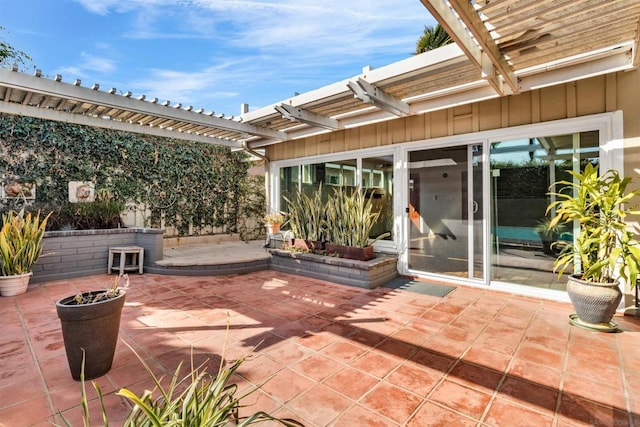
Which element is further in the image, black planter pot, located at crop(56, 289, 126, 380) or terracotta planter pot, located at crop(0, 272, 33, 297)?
terracotta planter pot, located at crop(0, 272, 33, 297)

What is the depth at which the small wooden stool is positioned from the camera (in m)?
5.16

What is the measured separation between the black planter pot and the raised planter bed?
3127 millimetres

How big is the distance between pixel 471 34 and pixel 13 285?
242 inches

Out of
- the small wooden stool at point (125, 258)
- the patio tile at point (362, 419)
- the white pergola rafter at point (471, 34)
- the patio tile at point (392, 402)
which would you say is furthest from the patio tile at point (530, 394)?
the small wooden stool at point (125, 258)

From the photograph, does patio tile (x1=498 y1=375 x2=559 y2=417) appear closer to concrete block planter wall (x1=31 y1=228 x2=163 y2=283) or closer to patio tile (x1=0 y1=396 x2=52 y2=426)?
patio tile (x1=0 y1=396 x2=52 y2=426)

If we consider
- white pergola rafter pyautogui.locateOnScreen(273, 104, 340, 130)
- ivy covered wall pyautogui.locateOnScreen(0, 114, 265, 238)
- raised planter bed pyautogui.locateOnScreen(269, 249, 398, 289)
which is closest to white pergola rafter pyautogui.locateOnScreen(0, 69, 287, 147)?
ivy covered wall pyautogui.locateOnScreen(0, 114, 265, 238)

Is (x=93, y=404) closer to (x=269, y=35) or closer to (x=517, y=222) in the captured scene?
(x=517, y=222)

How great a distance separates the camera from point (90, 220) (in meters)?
5.45

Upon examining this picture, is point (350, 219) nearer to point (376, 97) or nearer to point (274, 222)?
point (376, 97)

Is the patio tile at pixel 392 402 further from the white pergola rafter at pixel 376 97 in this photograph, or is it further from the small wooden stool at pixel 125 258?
the small wooden stool at pixel 125 258

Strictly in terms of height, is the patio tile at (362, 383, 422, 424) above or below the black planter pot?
below

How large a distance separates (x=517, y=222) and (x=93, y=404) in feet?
15.6

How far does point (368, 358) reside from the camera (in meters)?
2.40

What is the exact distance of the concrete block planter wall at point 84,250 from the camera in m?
4.74
